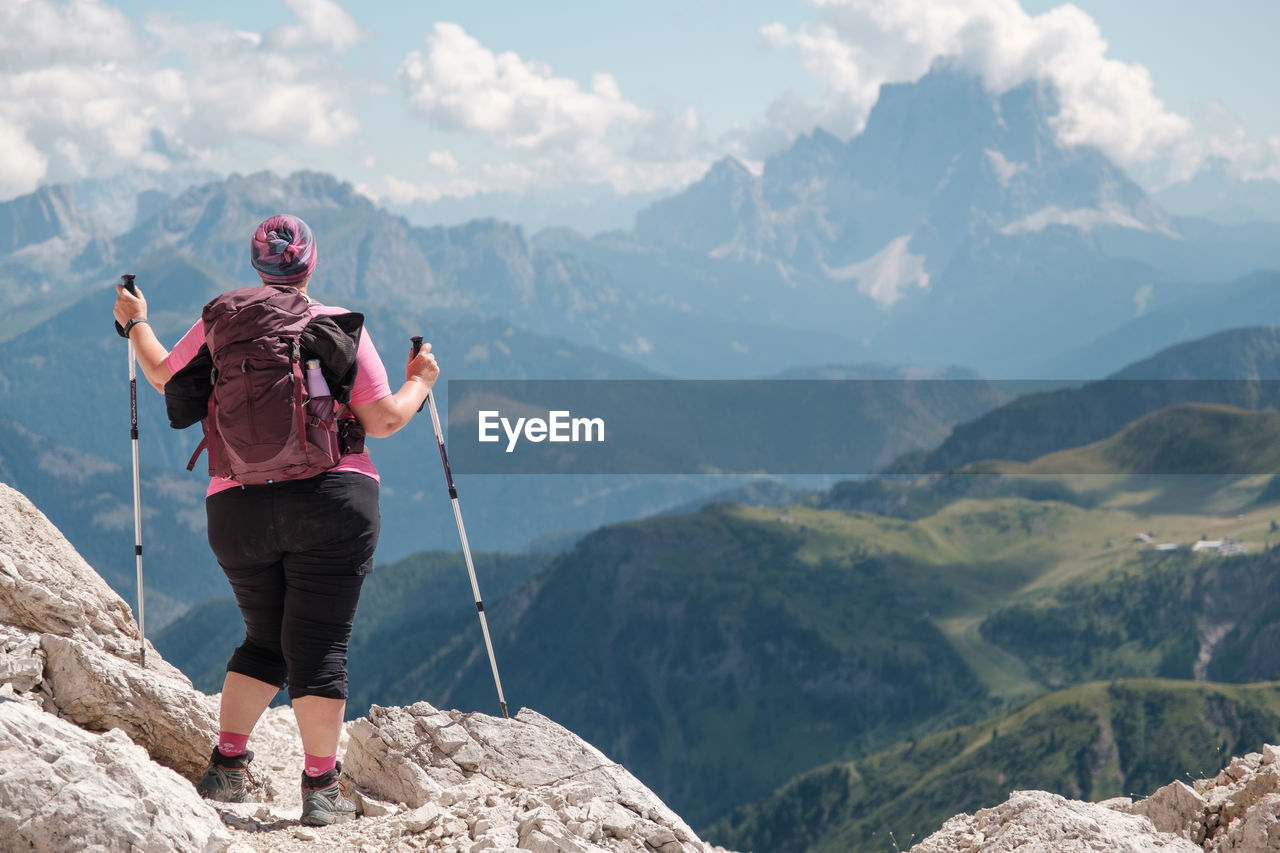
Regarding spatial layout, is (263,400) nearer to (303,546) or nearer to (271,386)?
(271,386)

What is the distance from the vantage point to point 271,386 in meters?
7.96

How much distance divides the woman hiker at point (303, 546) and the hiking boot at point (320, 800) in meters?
0.01

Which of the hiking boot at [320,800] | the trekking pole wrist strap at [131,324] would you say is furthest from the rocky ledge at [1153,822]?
the trekking pole wrist strap at [131,324]

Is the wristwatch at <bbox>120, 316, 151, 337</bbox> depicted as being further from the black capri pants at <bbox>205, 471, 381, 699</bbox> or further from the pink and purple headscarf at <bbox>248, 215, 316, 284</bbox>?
the black capri pants at <bbox>205, 471, 381, 699</bbox>

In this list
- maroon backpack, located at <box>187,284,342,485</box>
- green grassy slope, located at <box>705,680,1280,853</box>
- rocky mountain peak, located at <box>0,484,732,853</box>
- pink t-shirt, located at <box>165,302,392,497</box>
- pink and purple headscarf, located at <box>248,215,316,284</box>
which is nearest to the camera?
rocky mountain peak, located at <box>0,484,732,853</box>

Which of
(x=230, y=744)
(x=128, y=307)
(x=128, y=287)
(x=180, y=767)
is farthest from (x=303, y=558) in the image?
(x=180, y=767)

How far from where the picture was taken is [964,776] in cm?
16938

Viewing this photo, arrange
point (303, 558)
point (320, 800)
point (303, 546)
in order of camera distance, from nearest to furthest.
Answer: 1. point (303, 546)
2. point (303, 558)
3. point (320, 800)

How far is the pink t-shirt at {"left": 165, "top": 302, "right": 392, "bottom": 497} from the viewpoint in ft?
27.9

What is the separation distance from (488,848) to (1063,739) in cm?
19023

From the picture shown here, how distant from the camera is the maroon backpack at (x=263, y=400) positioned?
7.96 meters

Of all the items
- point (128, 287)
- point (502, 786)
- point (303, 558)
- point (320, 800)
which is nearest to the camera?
point (303, 558)

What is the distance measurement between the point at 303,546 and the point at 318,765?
7.30 ft

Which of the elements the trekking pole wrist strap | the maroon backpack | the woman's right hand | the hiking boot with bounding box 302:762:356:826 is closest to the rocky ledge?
the hiking boot with bounding box 302:762:356:826
